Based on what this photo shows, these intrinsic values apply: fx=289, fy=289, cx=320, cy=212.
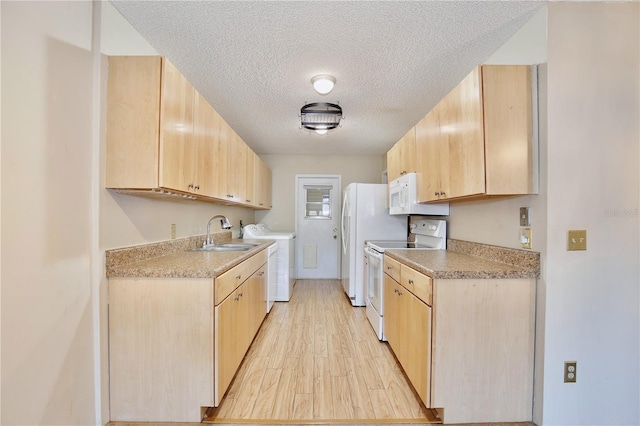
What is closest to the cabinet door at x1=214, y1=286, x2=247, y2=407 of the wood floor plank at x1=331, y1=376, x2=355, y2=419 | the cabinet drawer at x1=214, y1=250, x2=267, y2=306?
the cabinet drawer at x1=214, y1=250, x2=267, y2=306

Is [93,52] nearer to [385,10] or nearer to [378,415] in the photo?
[385,10]

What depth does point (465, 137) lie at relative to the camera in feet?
5.95

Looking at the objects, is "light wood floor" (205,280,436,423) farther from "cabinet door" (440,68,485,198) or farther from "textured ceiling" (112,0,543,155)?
"textured ceiling" (112,0,543,155)

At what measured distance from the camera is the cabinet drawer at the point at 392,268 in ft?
7.27

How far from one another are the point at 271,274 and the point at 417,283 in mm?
2028

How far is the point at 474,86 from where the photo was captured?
171 cm

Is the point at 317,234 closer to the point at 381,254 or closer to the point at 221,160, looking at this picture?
the point at 381,254

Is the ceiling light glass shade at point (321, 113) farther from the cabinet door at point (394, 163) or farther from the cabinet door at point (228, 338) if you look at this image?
the cabinet door at point (228, 338)

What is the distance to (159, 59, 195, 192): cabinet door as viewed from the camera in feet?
5.27

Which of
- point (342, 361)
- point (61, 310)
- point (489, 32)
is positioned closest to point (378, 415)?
point (342, 361)

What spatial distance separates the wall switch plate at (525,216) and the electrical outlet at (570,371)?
29.6 inches

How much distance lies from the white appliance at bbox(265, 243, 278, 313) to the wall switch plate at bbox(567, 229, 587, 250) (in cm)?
257

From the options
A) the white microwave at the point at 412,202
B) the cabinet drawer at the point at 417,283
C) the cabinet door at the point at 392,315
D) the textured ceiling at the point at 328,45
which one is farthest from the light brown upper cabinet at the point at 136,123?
the white microwave at the point at 412,202

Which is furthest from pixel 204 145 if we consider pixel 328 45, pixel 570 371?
pixel 570 371
